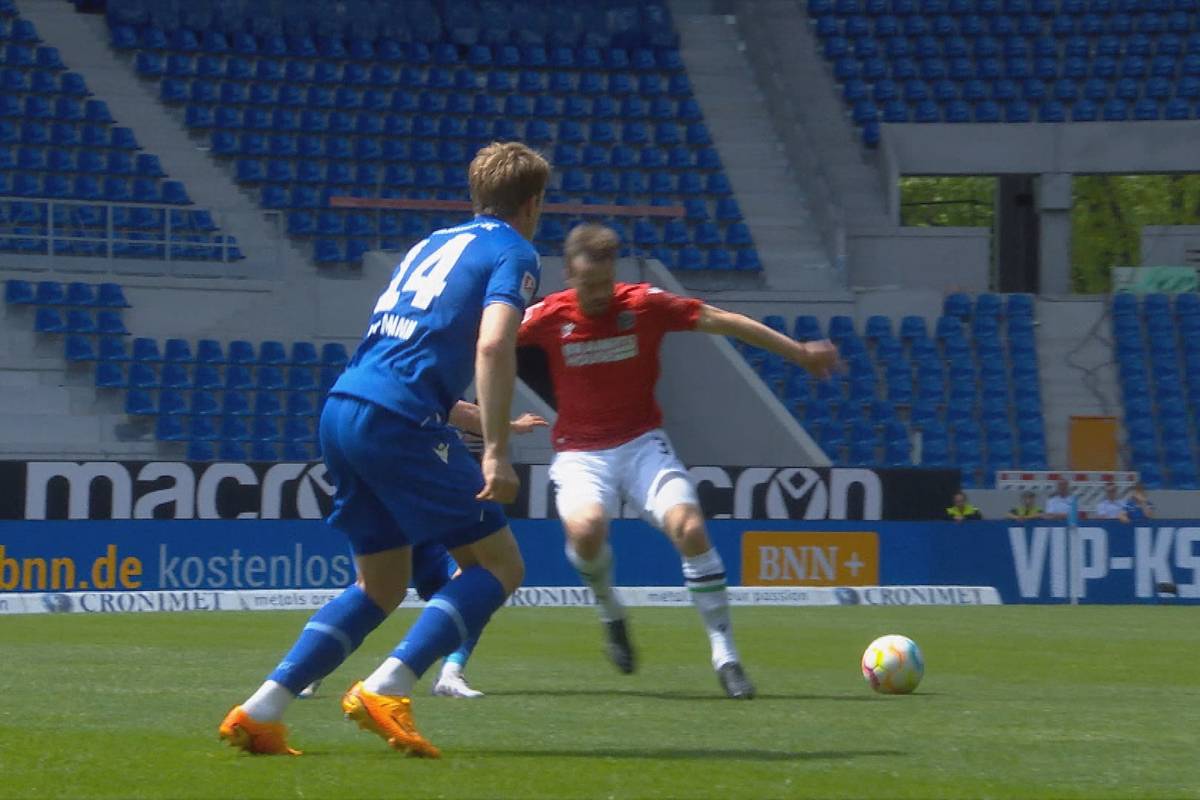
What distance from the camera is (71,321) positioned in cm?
2367

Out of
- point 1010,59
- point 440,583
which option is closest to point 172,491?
point 440,583

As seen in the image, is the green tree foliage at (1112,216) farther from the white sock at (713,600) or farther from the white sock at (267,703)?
the white sock at (267,703)

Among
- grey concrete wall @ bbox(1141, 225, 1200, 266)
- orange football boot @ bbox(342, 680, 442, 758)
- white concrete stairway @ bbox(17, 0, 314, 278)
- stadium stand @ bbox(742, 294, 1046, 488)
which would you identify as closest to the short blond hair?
orange football boot @ bbox(342, 680, 442, 758)

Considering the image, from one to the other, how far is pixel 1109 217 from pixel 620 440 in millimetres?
49482

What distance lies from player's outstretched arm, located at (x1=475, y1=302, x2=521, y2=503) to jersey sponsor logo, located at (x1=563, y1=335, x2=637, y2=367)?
3.24m

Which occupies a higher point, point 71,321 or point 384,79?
point 384,79

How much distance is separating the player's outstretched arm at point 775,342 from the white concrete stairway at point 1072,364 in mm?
20644

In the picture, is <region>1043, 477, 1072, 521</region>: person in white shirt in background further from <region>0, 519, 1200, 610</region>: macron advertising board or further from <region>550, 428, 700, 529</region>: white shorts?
<region>550, 428, 700, 529</region>: white shorts

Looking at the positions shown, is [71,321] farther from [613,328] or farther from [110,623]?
[613,328]

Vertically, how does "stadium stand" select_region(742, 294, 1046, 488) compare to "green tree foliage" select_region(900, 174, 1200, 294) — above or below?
below

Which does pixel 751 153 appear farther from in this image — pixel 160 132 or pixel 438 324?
pixel 438 324

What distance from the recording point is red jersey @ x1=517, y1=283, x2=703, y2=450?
9.00m

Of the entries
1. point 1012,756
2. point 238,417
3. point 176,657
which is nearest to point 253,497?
point 238,417

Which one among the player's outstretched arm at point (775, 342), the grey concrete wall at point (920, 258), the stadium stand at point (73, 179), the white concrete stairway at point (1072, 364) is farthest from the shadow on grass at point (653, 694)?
the grey concrete wall at point (920, 258)
